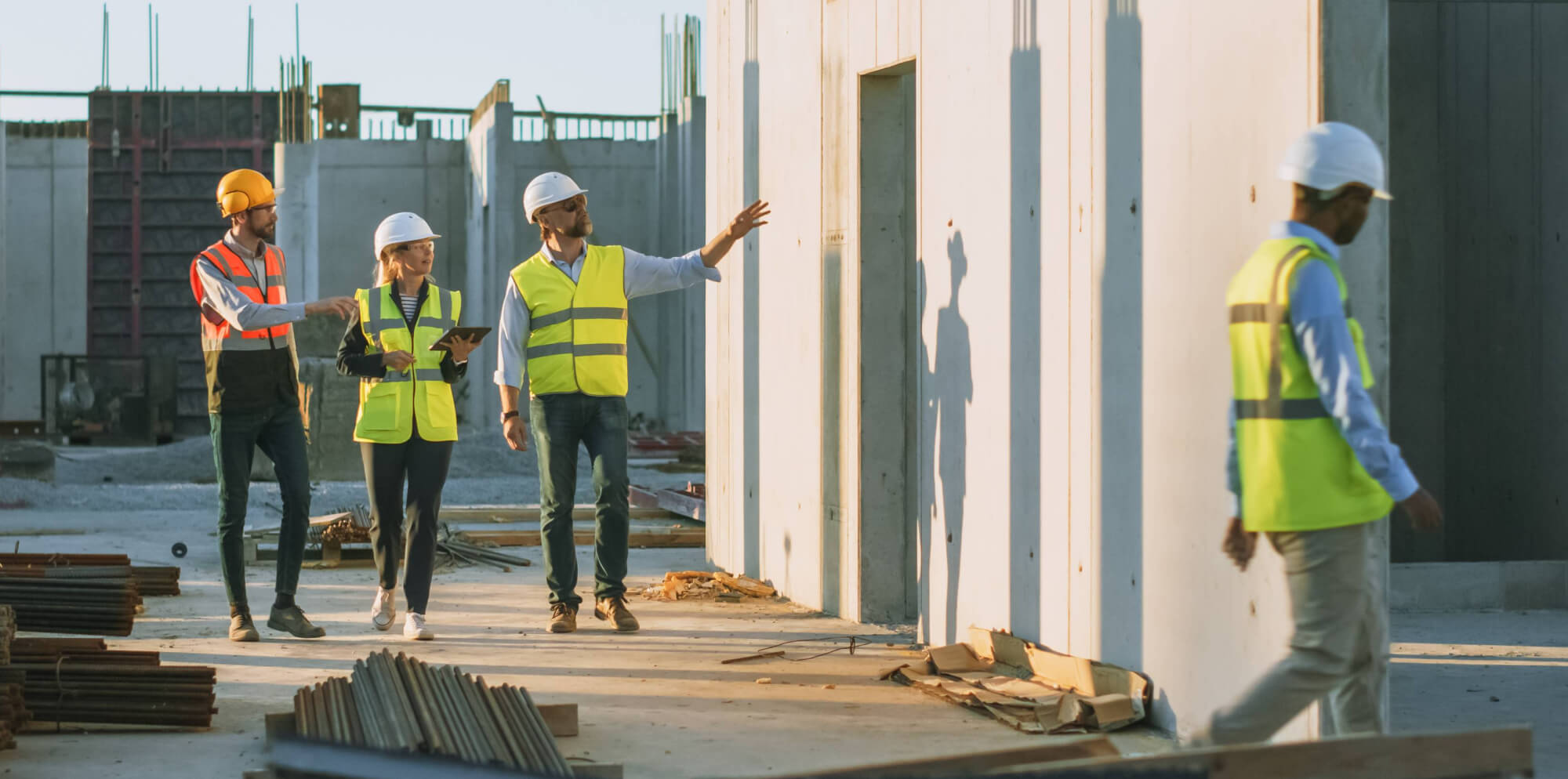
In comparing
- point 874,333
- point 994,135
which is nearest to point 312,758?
point 994,135

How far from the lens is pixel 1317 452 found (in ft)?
13.0

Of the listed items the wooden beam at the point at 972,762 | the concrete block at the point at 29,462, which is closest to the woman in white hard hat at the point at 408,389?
the wooden beam at the point at 972,762

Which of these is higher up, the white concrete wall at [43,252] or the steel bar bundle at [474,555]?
the white concrete wall at [43,252]

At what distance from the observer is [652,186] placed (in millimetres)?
28188

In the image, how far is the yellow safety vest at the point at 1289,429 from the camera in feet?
12.9

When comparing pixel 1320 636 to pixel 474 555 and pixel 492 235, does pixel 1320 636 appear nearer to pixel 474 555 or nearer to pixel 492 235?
pixel 474 555

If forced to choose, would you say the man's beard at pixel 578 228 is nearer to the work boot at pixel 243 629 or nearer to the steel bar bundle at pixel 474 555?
the work boot at pixel 243 629

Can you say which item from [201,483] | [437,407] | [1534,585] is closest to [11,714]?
[437,407]

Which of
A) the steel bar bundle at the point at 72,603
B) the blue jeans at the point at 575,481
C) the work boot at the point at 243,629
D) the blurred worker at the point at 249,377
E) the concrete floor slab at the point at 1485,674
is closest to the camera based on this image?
the concrete floor slab at the point at 1485,674

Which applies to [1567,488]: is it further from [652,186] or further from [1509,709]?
[652,186]

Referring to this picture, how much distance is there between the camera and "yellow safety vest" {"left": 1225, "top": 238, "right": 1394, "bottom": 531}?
3.94 metres

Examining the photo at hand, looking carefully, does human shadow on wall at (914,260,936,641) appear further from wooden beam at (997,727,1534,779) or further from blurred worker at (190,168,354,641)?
wooden beam at (997,727,1534,779)

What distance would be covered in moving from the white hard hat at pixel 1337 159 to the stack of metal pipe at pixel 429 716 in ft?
8.08

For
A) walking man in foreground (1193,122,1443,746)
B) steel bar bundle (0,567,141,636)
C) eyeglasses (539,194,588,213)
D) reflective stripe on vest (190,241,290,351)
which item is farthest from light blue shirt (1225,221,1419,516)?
steel bar bundle (0,567,141,636)
